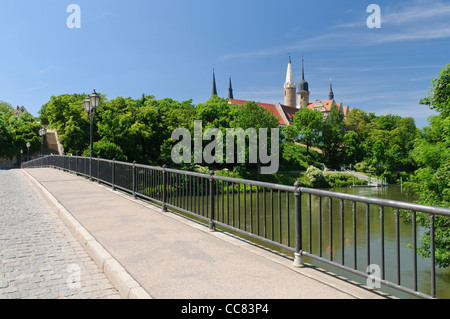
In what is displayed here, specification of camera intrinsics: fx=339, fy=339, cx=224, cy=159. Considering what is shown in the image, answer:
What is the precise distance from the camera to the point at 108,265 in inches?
173

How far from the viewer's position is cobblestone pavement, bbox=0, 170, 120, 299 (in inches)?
152

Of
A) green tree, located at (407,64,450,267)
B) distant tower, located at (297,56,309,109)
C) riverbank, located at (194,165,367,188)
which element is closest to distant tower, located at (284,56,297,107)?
distant tower, located at (297,56,309,109)

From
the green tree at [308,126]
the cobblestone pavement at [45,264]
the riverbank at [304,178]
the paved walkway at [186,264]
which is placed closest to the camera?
the paved walkway at [186,264]

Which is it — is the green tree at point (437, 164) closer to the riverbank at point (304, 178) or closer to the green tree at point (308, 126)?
the riverbank at point (304, 178)

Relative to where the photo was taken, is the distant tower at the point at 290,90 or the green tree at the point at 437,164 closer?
the green tree at the point at 437,164

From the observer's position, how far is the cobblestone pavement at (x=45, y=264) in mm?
3857

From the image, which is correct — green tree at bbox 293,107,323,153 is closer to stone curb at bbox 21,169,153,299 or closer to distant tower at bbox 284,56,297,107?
distant tower at bbox 284,56,297,107

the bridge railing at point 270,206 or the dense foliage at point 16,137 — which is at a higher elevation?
the dense foliage at point 16,137

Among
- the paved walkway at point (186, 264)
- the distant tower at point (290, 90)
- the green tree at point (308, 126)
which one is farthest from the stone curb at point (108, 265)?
the distant tower at point (290, 90)

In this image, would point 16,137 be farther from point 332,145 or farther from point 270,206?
point 270,206

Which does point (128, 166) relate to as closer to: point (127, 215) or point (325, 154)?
point (127, 215)

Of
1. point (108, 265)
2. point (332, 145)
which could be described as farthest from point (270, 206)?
point (332, 145)
